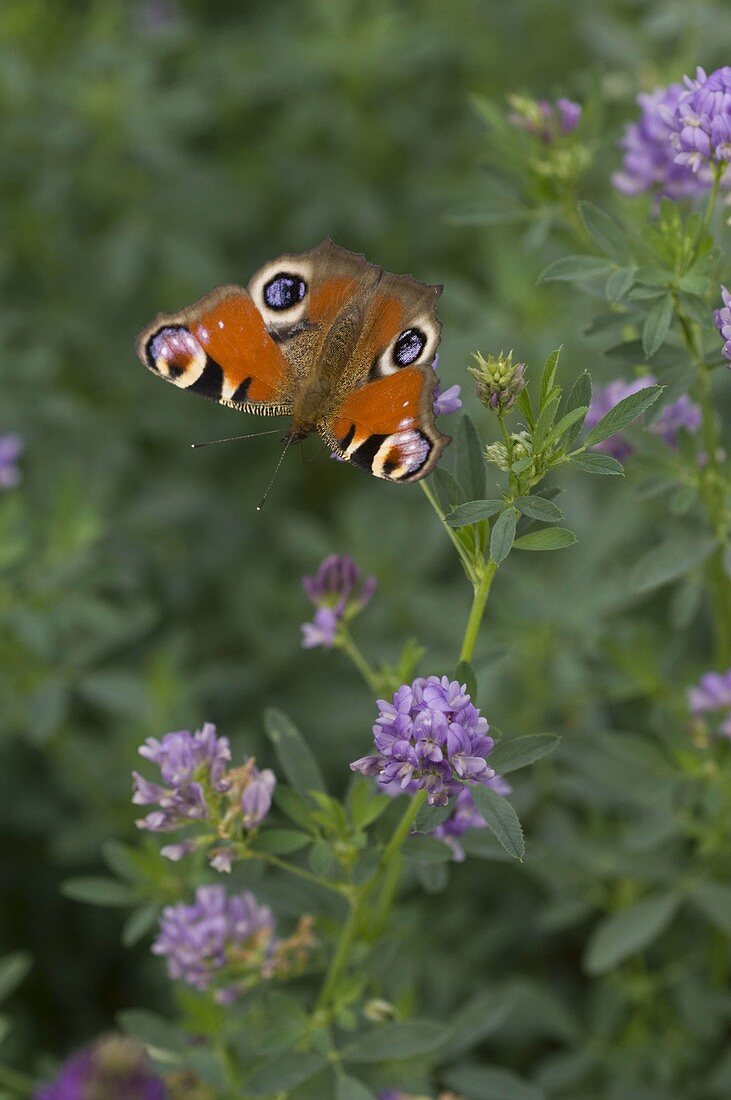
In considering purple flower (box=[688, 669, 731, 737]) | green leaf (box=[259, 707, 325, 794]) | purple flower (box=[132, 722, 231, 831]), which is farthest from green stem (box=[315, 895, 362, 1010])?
purple flower (box=[688, 669, 731, 737])

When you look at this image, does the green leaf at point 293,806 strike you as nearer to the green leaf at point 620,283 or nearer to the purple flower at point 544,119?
the green leaf at point 620,283

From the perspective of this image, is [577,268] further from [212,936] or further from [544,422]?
[212,936]

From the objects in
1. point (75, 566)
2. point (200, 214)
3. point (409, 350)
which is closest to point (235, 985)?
point (409, 350)

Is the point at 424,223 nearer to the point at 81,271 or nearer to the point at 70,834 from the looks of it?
the point at 81,271

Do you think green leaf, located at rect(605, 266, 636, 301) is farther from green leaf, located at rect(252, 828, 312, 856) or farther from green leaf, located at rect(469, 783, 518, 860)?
green leaf, located at rect(252, 828, 312, 856)

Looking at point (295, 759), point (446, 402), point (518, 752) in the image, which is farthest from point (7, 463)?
point (518, 752)

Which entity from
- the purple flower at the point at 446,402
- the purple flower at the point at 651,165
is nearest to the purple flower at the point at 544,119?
the purple flower at the point at 651,165
